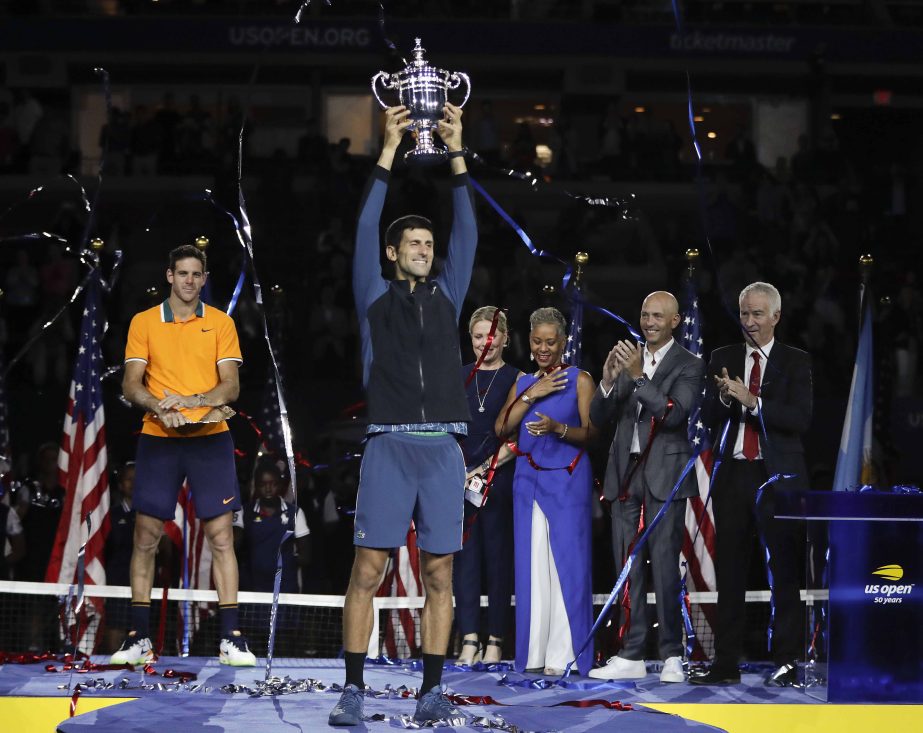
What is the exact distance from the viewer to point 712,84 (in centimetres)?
2006

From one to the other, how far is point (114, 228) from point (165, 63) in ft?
21.3

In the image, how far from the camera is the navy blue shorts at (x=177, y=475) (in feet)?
19.8

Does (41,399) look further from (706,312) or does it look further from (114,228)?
(706,312)

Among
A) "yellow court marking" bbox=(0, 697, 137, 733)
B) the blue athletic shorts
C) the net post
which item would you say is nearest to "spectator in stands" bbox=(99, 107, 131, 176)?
the net post

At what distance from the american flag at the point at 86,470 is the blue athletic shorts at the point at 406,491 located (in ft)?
11.4

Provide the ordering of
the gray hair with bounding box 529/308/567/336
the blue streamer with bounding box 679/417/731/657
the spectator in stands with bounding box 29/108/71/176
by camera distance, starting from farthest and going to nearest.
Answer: the spectator in stands with bounding box 29/108/71/176 → the gray hair with bounding box 529/308/567/336 → the blue streamer with bounding box 679/417/731/657

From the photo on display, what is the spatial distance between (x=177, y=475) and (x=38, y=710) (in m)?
→ 1.31

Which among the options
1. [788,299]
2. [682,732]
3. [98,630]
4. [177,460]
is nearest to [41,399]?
[98,630]

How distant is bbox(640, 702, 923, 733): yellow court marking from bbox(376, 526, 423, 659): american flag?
2.61 m

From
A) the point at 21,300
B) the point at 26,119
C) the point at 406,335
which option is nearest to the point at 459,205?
the point at 406,335

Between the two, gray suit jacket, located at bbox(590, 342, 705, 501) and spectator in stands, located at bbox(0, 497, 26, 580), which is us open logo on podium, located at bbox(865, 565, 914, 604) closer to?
gray suit jacket, located at bbox(590, 342, 705, 501)

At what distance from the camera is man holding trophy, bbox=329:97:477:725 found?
4695mm

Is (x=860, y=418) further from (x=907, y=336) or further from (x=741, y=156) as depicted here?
(x=741, y=156)

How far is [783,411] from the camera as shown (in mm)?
5945
